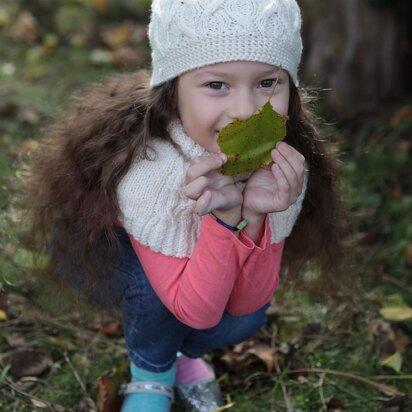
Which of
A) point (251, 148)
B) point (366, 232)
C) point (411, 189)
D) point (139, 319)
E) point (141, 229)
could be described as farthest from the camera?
point (411, 189)

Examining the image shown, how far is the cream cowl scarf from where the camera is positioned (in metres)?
1.87

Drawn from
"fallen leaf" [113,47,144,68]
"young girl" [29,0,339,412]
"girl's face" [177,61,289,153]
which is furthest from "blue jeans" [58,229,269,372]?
"fallen leaf" [113,47,144,68]

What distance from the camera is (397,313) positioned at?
247cm

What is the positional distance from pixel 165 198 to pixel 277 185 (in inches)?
11.9

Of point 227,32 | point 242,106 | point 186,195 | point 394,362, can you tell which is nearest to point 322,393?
point 394,362

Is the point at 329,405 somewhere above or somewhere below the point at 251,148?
below

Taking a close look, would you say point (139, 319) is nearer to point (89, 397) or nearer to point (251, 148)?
point (89, 397)

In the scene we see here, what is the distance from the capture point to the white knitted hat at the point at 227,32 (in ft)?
5.61

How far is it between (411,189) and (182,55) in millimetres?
1927

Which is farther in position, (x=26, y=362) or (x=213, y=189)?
(x=26, y=362)

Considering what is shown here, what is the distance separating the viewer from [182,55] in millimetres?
1783

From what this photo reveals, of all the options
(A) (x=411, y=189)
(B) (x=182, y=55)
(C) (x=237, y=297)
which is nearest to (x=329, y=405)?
(C) (x=237, y=297)

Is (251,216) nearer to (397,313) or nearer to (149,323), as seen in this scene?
(149,323)

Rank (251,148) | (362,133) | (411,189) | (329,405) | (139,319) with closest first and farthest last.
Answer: (251,148)
(139,319)
(329,405)
(411,189)
(362,133)
